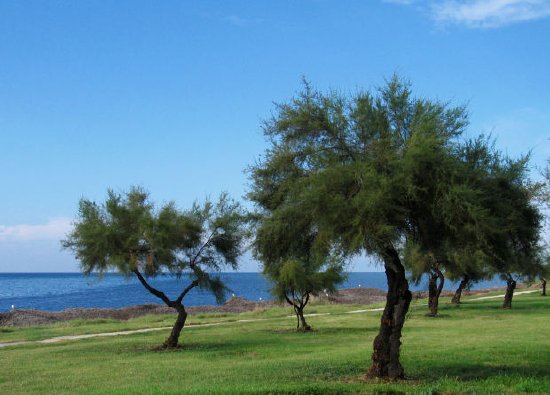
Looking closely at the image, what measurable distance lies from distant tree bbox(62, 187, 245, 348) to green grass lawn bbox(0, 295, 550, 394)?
11.6 ft

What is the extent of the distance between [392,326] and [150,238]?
1457 cm

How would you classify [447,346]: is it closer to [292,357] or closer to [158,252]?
[292,357]

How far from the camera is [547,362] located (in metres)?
18.6

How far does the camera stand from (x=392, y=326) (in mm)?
15602

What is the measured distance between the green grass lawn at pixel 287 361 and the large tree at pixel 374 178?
223cm

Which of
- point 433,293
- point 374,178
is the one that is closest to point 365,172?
point 374,178

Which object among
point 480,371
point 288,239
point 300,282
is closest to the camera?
point 288,239

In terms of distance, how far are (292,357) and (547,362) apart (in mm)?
8406

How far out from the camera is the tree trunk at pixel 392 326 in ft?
50.1

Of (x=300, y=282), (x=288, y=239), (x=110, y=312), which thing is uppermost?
(x=288, y=239)

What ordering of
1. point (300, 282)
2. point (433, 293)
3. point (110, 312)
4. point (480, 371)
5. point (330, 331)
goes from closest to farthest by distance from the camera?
point (480, 371) → point (330, 331) → point (300, 282) → point (433, 293) → point (110, 312)

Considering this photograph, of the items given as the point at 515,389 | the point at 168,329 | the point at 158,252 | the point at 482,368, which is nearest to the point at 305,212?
the point at 515,389

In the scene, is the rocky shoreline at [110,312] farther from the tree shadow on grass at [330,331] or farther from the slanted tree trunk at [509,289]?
the slanted tree trunk at [509,289]

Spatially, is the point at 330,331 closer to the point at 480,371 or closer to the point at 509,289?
the point at 480,371
